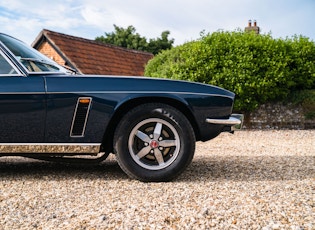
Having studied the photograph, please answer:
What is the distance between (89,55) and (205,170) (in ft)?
51.6

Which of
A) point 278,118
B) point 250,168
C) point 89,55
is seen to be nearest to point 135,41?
point 89,55

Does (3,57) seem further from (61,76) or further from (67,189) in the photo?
(67,189)

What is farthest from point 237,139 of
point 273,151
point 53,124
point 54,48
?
point 54,48

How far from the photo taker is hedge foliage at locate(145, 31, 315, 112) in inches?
414

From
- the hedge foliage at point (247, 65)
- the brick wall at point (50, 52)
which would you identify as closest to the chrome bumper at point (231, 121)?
the hedge foliage at point (247, 65)

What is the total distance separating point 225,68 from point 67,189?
7553 millimetres

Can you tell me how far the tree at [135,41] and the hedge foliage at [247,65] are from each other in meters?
24.4

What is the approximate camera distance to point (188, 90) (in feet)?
13.1

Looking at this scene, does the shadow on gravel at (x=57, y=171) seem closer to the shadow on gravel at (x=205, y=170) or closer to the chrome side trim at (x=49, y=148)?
the shadow on gravel at (x=205, y=170)

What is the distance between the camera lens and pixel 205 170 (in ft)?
15.4

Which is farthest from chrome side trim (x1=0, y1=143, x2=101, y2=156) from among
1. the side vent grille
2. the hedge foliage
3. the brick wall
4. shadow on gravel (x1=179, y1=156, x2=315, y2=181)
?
the brick wall

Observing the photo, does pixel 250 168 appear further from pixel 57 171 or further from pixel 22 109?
pixel 22 109

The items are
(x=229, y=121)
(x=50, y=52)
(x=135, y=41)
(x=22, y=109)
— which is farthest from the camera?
(x=135, y=41)

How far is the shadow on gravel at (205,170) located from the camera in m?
4.25
